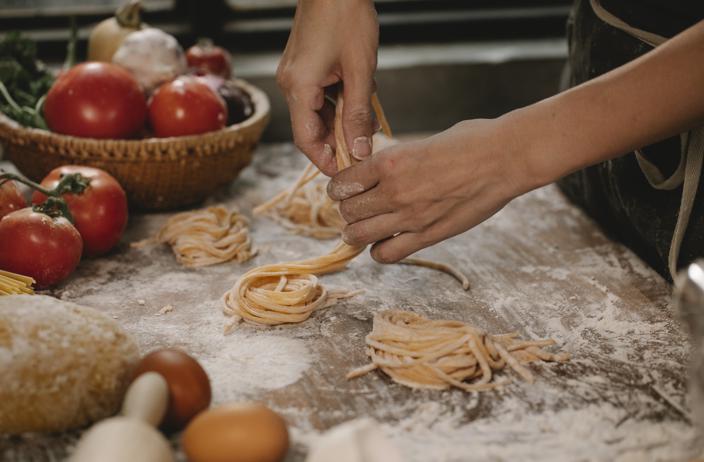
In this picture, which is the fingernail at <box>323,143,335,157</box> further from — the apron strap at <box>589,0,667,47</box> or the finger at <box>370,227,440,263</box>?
the apron strap at <box>589,0,667,47</box>

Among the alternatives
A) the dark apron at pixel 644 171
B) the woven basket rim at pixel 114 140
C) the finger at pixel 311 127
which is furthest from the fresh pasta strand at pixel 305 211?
the dark apron at pixel 644 171

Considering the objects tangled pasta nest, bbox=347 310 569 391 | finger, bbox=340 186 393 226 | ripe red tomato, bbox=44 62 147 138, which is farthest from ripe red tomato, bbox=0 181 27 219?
tangled pasta nest, bbox=347 310 569 391

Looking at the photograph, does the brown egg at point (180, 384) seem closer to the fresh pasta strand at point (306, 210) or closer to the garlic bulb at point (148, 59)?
the fresh pasta strand at point (306, 210)

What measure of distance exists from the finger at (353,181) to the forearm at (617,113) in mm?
304

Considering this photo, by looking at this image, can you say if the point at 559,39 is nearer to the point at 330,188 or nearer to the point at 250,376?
the point at 330,188

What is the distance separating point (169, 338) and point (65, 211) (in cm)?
49

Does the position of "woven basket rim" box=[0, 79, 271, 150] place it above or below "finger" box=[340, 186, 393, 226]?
below

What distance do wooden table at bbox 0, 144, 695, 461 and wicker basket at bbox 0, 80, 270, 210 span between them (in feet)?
0.38

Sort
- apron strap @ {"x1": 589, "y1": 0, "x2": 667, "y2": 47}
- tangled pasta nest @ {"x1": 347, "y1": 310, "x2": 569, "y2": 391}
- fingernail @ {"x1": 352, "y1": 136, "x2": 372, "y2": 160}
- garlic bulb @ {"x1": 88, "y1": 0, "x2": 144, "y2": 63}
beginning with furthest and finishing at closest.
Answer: garlic bulb @ {"x1": 88, "y1": 0, "x2": 144, "y2": 63}, apron strap @ {"x1": 589, "y1": 0, "x2": 667, "y2": 47}, fingernail @ {"x1": 352, "y1": 136, "x2": 372, "y2": 160}, tangled pasta nest @ {"x1": 347, "y1": 310, "x2": 569, "y2": 391}

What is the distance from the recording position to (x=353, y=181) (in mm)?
1741

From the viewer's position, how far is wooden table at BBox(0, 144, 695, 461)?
1433mm

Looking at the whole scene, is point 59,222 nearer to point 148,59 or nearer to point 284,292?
point 284,292

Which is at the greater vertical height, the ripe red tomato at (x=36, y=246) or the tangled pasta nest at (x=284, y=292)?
the ripe red tomato at (x=36, y=246)

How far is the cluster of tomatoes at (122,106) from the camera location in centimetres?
229
